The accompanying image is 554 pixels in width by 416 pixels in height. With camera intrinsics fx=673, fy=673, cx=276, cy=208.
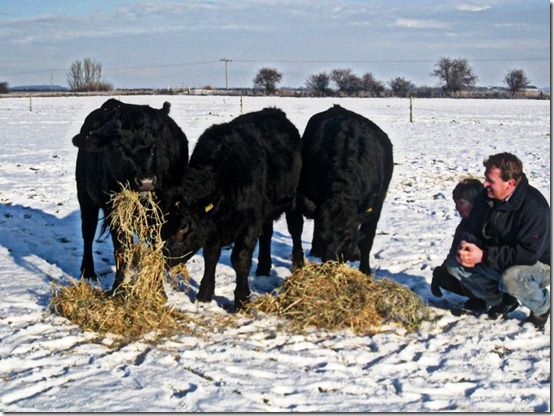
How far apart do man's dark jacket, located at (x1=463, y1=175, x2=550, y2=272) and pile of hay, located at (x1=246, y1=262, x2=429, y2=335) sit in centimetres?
75

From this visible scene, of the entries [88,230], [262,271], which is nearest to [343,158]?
[262,271]

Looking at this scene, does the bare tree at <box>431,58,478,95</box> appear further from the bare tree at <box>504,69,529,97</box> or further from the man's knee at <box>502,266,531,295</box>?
the man's knee at <box>502,266,531,295</box>

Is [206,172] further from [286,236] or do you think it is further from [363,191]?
[286,236]

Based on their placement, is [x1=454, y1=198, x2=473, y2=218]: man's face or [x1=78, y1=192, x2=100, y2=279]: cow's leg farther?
[x1=78, y1=192, x2=100, y2=279]: cow's leg

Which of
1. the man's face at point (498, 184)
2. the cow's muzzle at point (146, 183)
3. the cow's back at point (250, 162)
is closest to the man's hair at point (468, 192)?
the man's face at point (498, 184)

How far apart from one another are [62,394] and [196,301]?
2120 millimetres

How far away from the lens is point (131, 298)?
558 cm

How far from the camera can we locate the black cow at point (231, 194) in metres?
5.81

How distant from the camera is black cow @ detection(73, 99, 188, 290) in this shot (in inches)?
226

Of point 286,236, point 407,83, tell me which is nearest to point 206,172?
point 286,236

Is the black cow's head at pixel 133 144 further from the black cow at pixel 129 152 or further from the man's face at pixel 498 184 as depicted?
the man's face at pixel 498 184

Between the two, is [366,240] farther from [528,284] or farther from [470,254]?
[528,284]

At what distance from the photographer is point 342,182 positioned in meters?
6.08

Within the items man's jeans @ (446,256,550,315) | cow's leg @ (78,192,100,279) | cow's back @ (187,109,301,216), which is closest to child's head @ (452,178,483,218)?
man's jeans @ (446,256,550,315)
